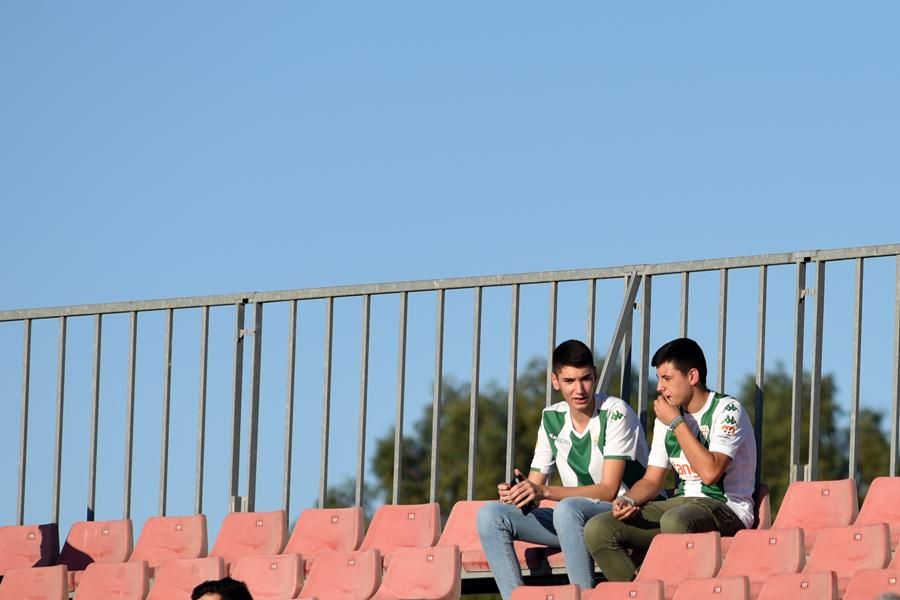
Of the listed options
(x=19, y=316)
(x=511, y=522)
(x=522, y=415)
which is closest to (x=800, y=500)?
(x=511, y=522)

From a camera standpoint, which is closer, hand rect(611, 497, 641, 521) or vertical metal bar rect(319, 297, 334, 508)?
hand rect(611, 497, 641, 521)

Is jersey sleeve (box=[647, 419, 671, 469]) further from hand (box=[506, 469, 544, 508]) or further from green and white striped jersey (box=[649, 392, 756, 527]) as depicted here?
hand (box=[506, 469, 544, 508])

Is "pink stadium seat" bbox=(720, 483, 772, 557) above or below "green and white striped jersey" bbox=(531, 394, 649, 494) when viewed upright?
below

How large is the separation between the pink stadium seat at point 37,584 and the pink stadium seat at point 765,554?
3.32 metres

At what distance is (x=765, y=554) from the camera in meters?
7.79

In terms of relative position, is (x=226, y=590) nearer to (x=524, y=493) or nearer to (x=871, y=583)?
(x=871, y=583)

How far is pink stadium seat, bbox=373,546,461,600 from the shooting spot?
8367 mm

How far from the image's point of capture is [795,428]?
875 cm

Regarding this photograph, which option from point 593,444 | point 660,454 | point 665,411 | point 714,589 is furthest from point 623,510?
point 714,589

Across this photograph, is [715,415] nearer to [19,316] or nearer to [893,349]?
[893,349]

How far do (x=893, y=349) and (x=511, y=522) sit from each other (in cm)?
169

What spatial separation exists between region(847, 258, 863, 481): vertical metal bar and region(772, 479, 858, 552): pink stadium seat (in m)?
0.13

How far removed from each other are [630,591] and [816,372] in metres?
1.71

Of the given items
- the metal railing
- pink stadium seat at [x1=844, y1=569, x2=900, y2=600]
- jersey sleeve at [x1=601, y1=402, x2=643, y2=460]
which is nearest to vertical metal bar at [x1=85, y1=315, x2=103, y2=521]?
the metal railing
